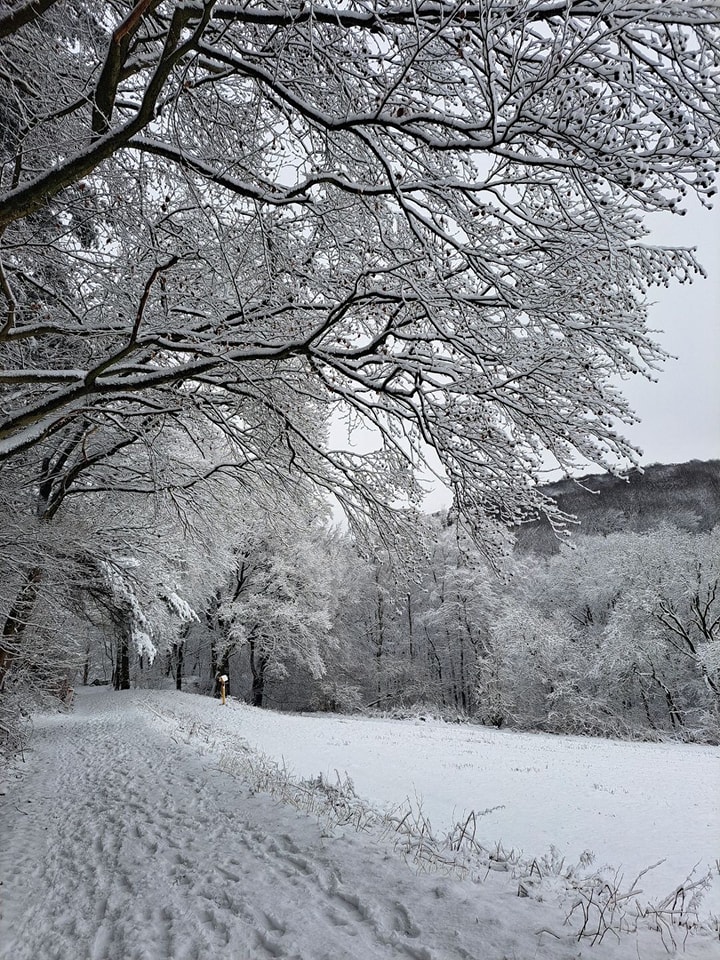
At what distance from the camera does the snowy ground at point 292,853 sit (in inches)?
120

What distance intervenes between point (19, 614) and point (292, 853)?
4.78 metres

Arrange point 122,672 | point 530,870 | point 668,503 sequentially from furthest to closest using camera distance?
1. point 668,503
2. point 122,672
3. point 530,870

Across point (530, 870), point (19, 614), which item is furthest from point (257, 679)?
point (530, 870)

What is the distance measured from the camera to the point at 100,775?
8250mm

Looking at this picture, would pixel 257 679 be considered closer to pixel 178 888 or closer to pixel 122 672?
pixel 122 672

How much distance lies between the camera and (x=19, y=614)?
6.89m

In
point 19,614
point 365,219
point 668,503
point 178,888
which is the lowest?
point 178,888

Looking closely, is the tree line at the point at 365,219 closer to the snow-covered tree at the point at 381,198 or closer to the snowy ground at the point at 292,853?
the snow-covered tree at the point at 381,198

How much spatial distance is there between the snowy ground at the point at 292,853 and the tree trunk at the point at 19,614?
1.82 meters

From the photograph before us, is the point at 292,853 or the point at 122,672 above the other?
the point at 292,853

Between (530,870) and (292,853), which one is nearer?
(530,870)

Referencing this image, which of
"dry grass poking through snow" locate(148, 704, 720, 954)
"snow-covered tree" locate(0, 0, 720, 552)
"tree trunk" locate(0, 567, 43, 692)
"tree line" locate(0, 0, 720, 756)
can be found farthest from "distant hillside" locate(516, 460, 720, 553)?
"snow-covered tree" locate(0, 0, 720, 552)

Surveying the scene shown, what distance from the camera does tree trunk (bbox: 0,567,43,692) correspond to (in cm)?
659

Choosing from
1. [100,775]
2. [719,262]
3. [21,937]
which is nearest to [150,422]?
[100,775]
